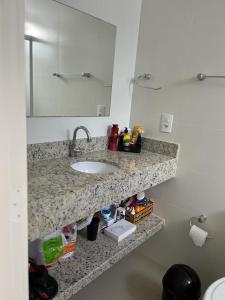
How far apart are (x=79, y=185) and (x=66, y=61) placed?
30.6 inches

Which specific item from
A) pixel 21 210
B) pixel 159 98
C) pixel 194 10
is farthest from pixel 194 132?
pixel 21 210

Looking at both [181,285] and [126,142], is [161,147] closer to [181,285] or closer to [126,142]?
[126,142]

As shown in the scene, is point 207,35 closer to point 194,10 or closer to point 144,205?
point 194,10

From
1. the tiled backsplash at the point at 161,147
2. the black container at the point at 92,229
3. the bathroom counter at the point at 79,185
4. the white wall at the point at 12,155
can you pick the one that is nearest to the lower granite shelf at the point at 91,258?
the black container at the point at 92,229

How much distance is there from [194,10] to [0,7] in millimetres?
1394

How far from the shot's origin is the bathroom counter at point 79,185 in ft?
2.81

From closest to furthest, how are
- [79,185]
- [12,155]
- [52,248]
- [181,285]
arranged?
[12,155] < [79,185] < [52,248] < [181,285]

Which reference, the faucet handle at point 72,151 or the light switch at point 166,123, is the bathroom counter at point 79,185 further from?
the light switch at point 166,123

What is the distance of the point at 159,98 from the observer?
1.65m

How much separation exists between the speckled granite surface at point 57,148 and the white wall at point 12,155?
2.54 ft

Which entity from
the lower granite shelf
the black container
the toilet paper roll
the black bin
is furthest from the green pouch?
the toilet paper roll

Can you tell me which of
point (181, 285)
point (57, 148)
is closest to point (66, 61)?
point (57, 148)

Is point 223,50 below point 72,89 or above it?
above

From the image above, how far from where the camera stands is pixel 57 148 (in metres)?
1.40
